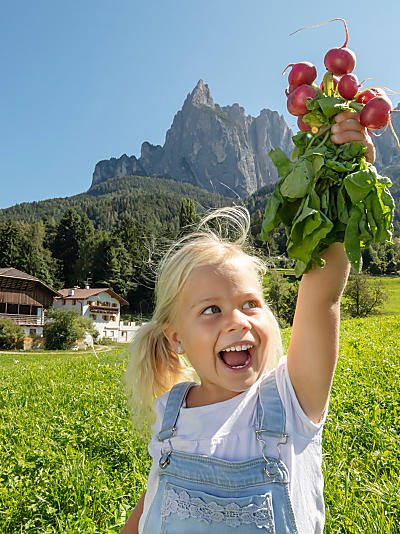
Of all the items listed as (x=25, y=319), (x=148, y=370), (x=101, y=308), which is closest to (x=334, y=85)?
(x=148, y=370)

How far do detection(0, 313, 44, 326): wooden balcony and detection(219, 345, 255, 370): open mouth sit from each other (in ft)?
163

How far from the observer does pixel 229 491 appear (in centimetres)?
170

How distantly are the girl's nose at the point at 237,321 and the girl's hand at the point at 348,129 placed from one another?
2.98 ft

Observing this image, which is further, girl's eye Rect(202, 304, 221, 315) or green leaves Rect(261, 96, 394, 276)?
girl's eye Rect(202, 304, 221, 315)

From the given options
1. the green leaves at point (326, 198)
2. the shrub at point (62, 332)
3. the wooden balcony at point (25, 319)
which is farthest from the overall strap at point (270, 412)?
the wooden balcony at point (25, 319)

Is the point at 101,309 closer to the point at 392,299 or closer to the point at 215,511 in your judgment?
the point at 392,299

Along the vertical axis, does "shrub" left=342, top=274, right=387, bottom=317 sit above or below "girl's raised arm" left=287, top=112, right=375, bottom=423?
above

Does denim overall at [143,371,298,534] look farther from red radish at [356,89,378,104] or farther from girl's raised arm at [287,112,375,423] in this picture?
red radish at [356,89,378,104]

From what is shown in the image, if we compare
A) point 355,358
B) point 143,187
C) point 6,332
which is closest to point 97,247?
point 6,332

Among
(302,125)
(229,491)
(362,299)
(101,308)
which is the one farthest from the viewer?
(101,308)

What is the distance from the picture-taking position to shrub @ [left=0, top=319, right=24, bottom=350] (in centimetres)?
3972

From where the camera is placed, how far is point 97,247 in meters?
82.1

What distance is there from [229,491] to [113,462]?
2.51 m

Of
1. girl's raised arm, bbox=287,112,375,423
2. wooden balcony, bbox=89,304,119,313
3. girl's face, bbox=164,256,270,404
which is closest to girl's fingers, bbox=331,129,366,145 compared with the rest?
girl's raised arm, bbox=287,112,375,423
